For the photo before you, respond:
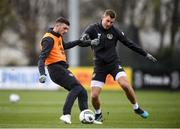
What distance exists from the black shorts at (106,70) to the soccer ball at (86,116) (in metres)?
1.18

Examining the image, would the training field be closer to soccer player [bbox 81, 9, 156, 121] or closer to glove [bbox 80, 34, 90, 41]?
soccer player [bbox 81, 9, 156, 121]

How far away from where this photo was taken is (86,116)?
16.1m

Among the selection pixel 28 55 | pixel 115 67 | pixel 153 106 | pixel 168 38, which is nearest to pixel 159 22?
pixel 168 38

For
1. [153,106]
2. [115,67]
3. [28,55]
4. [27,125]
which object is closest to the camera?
[27,125]

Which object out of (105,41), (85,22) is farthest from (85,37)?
(85,22)

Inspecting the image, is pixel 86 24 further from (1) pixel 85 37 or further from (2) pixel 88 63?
(1) pixel 85 37

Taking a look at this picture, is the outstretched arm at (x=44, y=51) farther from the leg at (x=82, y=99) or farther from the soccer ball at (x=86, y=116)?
the soccer ball at (x=86, y=116)

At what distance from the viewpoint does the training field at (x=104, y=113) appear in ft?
52.9

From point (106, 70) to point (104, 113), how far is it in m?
3.22

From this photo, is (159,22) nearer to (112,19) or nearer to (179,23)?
(179,23)

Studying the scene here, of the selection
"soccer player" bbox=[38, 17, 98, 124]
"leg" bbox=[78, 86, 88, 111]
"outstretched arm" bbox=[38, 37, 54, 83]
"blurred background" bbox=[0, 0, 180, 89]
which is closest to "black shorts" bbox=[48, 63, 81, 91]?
"soccer player" bbox=[38, 17, 98, 124]

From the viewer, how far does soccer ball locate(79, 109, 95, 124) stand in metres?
16.1

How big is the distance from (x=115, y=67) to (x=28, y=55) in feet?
109

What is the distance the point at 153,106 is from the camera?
23141 millimetres
